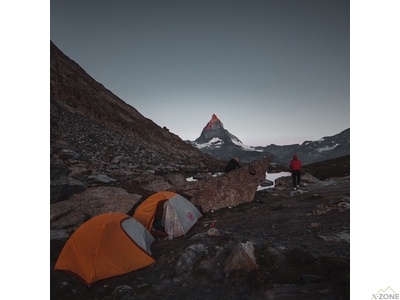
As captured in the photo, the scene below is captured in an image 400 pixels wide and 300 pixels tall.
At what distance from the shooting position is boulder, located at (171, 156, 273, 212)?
11914mm

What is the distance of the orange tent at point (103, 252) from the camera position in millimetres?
5727

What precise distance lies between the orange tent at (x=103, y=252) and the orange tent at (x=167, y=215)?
1852 mm

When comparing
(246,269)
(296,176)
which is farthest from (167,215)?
(296,176)

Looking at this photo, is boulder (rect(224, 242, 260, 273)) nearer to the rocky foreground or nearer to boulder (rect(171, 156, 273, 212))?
the rocky foreground

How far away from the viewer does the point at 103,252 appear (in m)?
5.92

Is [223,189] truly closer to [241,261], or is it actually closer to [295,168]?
[295,168]

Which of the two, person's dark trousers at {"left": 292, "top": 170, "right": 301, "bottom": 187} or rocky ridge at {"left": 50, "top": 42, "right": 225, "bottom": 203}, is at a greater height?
rocky ridge at {"left": 50, "top": 42, "right": 225, "bottom": 203}

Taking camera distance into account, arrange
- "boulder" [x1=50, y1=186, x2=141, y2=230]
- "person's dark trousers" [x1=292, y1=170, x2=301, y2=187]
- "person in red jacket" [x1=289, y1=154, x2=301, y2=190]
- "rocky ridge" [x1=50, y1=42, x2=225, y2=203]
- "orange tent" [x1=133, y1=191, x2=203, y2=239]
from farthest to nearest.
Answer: "person's dark trousers" [x1=292, y1=170, x2=301, y2=187], "person in red jacket" [x1=289, y1=154, x2=301, y2=190], "rocky ridge" [x1=50, y1=42, x2=225, y2=203], "boulder" [x1=50, y1=186, x2=141, y2=230], "orange tent" [x1=133, y1=191, x2=203, y2=239]

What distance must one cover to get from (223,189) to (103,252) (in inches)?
300

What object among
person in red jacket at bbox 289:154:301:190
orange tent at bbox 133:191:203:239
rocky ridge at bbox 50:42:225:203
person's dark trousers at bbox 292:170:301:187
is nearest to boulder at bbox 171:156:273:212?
orange tent at bbox 133:191:203:239

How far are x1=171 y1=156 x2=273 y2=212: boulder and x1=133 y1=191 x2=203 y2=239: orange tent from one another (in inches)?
90.4

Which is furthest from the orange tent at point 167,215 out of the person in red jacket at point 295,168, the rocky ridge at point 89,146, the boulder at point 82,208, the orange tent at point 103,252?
the person in red jacket at point 295,168
